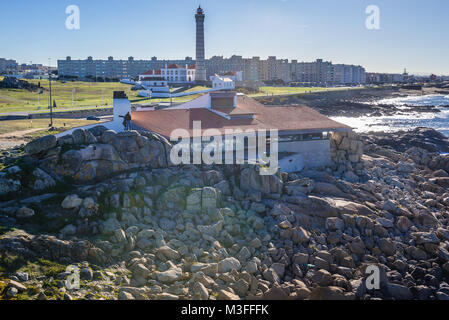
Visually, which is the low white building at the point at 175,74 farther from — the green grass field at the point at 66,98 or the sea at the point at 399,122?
the sea at the point at 399,122

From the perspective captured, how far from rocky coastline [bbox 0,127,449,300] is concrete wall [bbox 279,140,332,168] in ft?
12.3

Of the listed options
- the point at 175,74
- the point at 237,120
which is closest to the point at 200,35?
the point at 175,74

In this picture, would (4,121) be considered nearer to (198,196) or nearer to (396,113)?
(198,196)

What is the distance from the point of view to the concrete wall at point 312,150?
31.0 meters

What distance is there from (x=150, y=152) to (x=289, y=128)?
39.5ft

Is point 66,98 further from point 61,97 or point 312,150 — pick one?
point 312,150

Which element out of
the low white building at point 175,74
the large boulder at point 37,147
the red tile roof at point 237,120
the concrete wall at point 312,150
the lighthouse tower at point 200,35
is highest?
the lighthouse tower at point 200,35

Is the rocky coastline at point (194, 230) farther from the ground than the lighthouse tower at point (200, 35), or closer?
closer

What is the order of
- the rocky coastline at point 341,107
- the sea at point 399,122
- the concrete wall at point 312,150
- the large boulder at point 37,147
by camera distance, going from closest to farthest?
the large boulder at point 37,147, the concrete wall at point 312,150, the sea at point 399,122, the rocky coastline at point 341,107

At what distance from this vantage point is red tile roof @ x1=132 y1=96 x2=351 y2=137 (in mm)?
30422

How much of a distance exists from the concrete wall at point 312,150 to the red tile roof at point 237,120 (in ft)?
3.77

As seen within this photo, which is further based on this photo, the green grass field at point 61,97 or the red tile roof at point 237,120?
the green grass field at point 61,97

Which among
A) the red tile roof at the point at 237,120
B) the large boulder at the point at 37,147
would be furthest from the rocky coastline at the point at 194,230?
the red tile roof at the point at 237,120

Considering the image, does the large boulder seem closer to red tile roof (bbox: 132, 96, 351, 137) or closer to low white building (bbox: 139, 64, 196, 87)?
red tile roof (bbox: 132, 96, 351, 137)
